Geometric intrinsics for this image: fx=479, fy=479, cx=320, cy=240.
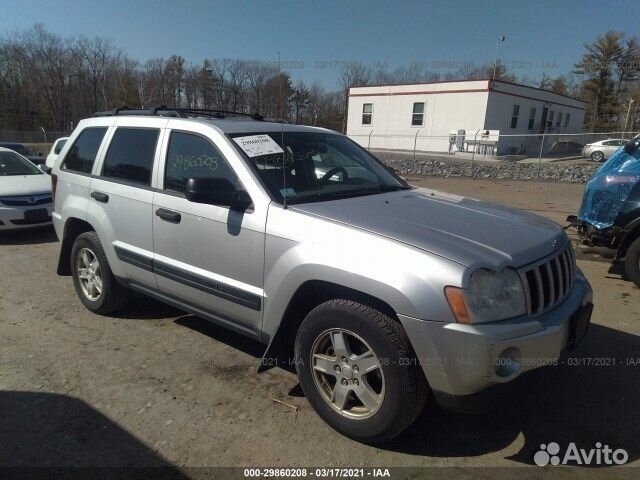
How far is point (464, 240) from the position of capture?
8.84 ft

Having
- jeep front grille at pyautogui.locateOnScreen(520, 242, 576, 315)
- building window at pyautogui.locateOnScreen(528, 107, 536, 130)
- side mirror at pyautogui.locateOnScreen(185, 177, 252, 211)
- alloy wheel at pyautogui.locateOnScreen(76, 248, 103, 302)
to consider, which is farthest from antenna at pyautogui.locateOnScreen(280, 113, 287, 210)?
building window at pyautogui.locateOnScreen(528, 107, 536, 130)

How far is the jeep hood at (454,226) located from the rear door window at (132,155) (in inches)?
63.9

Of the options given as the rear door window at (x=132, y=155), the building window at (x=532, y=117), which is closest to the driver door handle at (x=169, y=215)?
the rear door window at (x=132, y=155)

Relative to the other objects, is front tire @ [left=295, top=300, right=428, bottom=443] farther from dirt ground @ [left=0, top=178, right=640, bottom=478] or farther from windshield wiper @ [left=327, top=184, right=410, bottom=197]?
windshield wiper @ [left=327, top=184, right=410, bottom=197]

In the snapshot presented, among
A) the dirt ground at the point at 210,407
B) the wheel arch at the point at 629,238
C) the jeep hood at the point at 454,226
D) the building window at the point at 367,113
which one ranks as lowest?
the dirt ground at the point at 210,407

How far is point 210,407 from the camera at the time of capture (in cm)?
319

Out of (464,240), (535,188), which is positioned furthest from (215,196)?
(535,188)

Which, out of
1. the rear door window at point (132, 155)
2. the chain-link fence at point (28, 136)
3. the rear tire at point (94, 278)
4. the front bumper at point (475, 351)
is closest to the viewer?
the front bumper at point (475, 351)

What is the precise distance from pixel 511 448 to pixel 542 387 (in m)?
0.83

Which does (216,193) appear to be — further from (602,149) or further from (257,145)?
(602,149)

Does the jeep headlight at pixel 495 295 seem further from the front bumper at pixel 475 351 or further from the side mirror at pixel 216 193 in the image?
the side mirror at pixel 216 193

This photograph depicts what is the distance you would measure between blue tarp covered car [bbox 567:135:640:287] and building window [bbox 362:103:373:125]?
2875 centimetres

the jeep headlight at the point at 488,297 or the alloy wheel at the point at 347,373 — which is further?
the alloy wheel at the point at 347,373

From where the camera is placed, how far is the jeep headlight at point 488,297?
2.37m
